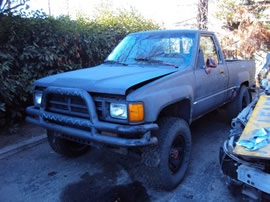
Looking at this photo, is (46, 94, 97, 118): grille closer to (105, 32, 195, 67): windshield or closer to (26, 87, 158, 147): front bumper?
(26, 87, 158, 147): front bumper

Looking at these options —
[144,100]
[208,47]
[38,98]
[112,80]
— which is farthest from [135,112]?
[208,47]

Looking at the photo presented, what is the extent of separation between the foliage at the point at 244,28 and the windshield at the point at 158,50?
22.9ft

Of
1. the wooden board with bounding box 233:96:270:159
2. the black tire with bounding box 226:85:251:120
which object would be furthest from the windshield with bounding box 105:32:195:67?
the black tire with bounding box 226:85:251:120

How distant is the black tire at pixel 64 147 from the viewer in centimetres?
351

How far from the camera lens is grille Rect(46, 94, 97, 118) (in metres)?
2.62

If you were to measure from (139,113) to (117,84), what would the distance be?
1.29ft

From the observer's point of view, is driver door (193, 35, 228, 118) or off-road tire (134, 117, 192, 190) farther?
driver door (193, 35, 228, 118)

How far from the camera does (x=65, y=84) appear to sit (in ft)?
8.98

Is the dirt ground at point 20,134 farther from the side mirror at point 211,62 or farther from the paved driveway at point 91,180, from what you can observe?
the side mirror at point 211,62

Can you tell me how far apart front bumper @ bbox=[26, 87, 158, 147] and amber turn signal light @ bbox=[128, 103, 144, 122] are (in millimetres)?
81

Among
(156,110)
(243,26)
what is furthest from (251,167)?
(243,26)

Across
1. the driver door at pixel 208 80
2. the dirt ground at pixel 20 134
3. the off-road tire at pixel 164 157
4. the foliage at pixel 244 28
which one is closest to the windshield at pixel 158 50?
the driver door at pixel 208 80

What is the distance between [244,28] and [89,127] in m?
9.72

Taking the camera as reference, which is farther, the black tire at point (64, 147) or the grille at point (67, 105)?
the black tire at point (64, 147)
